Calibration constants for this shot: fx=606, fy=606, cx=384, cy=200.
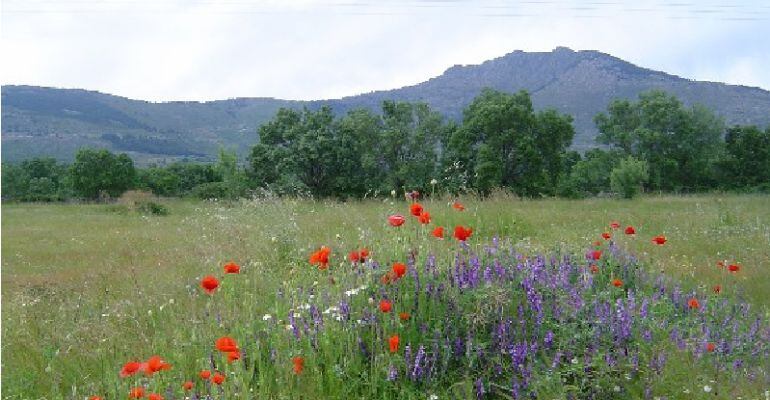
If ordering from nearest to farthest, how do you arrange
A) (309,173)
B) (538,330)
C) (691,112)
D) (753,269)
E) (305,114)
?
(538,330), (753,269), (309,173), (305,114), (691,112)

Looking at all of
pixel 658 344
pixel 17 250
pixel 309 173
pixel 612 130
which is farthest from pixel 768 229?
pixel 612 130

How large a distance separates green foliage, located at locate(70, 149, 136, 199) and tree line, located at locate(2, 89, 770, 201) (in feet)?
0.29

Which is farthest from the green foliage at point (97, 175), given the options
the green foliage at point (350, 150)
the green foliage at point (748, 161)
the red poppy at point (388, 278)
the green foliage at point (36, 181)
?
the green foliage at point (748, 161)

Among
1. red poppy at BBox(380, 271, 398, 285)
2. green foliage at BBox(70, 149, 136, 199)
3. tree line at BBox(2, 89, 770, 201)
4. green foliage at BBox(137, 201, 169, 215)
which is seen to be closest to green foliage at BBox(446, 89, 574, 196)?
tree line at BBox(2, 89, 770, 201)

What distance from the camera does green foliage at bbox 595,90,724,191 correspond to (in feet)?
171

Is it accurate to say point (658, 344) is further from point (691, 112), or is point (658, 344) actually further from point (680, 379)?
point (691, 112)

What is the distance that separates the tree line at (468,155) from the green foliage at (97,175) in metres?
0.09

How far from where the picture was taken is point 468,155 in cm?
4397

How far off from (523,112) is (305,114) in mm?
16167

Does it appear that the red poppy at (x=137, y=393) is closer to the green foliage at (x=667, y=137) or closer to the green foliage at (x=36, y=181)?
the green foliage at (x=36, y=181)

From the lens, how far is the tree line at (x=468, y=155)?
1647 inches

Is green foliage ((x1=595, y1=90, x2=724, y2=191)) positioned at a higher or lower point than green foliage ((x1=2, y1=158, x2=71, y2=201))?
higher

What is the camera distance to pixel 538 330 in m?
3.51

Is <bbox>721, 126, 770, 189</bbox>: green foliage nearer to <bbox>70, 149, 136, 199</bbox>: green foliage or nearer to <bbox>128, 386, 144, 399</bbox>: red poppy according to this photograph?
<bbox>70, 149, 136, 199</bbox>: green foliage
